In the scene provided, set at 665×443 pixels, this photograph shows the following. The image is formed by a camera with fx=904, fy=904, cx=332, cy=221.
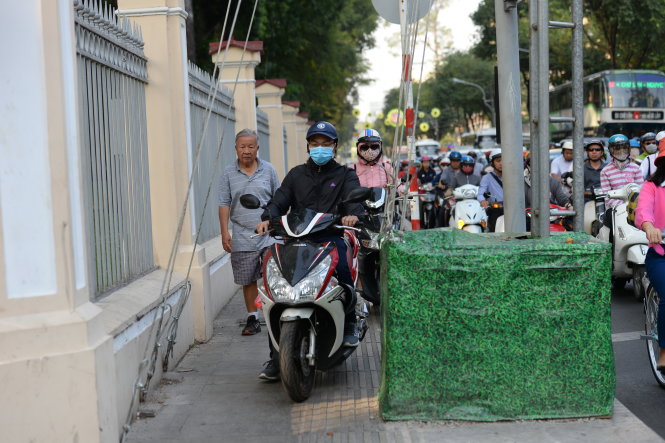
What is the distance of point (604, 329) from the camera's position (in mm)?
4906

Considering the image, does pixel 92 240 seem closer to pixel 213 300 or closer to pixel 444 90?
pixel 213 300

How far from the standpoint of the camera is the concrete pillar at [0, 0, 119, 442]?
4.16 meters

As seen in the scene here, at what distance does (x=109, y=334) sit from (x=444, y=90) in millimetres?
79194

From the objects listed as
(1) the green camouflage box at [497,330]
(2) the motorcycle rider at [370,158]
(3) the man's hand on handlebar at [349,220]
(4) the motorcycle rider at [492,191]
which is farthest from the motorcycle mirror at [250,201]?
(4) the motorcycle rider at [492,191]

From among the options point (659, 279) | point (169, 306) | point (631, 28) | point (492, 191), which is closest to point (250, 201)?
point (169, 306)

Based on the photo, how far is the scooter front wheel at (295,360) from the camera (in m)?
5.23

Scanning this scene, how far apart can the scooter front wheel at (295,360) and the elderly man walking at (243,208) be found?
7.05ft

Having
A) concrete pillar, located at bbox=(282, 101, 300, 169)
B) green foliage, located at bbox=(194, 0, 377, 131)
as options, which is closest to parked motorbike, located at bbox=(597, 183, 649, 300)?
green foliage, located at bbox=(194, 0, 377, 131)

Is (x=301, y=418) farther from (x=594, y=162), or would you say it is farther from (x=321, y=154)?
(x=594, y=162)

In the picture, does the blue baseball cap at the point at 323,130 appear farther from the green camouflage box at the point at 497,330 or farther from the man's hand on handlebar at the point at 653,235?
the man's hand on handlebar at the point at 653,235

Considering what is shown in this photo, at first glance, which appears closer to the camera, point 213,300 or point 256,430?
point 256,430

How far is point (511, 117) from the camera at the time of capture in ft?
20.9

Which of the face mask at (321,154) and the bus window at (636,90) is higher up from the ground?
the bus window at (636,90)

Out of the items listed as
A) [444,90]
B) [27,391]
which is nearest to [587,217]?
[27,391]
